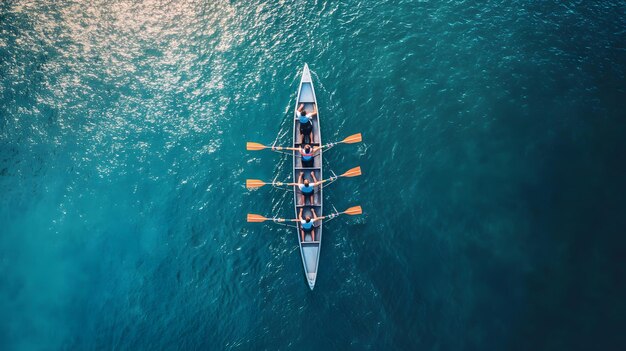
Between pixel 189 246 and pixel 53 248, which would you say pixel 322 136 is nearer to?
pixel 189 246

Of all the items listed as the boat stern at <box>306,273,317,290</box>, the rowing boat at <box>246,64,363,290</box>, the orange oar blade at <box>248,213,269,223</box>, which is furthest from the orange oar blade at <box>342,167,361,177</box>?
the boat stern at <box>306,273,317,290</box>

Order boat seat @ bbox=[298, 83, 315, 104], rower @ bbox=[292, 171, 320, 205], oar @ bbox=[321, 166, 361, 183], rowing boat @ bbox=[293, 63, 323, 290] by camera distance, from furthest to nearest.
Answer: boat seat @ bbox=[298, 83, 315, 104] → oar @ bbox=[321, 166, 361, 183] → rower @ bbox=[292, 171, 320, 205] → rowing boat @ bbox=[293, 63, 323, 290]

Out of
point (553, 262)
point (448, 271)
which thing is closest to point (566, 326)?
point (553, 262)

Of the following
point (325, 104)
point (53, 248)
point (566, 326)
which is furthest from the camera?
point (325, 104)

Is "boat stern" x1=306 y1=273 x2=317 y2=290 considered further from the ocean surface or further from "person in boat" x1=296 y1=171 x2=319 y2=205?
"person in boat" x1=296 y1=171 x2=319 y2=205

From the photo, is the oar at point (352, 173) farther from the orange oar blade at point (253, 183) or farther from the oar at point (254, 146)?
the oar at point (254, 146)

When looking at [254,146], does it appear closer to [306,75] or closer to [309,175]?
[309,175]
